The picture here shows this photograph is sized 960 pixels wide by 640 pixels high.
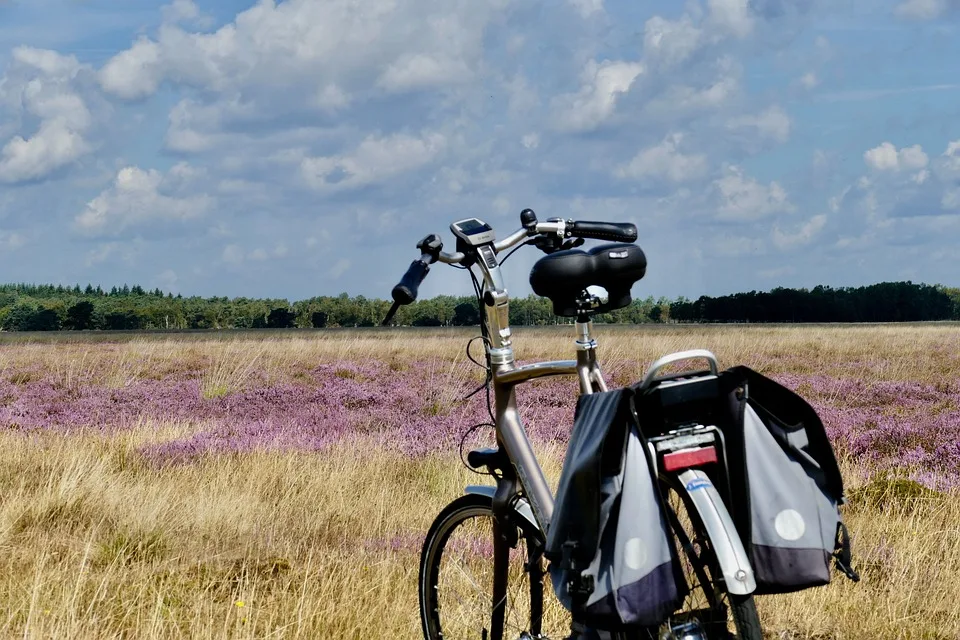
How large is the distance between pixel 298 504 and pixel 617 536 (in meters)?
5.20

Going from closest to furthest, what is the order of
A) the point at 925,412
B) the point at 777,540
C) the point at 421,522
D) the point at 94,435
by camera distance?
the point at 777,540 < the point at 421,522 < the point at 94,435 < the point at 925,412

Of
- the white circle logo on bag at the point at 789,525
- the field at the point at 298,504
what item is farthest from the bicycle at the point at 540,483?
the field at the point at 298,504

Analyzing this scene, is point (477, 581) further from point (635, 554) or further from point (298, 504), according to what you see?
point (298, 504)

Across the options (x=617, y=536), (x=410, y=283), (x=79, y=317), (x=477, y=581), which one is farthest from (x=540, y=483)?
(x=79, y=317)

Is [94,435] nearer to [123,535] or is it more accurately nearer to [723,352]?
[123,535]

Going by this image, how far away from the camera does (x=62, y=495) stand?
7.18m

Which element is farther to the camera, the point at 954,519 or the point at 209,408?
the point at 209,408

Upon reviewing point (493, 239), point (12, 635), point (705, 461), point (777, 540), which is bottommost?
point (12, 635)

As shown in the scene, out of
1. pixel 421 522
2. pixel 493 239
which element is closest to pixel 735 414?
pixel 493 239

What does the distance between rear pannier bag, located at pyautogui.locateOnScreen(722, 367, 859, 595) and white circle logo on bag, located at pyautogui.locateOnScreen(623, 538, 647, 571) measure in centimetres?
25

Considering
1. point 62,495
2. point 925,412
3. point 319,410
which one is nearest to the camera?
point 62,495

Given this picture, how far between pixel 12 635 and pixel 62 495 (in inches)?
113

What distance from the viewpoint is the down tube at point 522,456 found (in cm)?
328

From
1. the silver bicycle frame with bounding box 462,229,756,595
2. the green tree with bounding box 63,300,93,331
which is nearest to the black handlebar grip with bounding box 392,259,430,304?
the silver bicycle frame with bounding box 462,229,756,595
